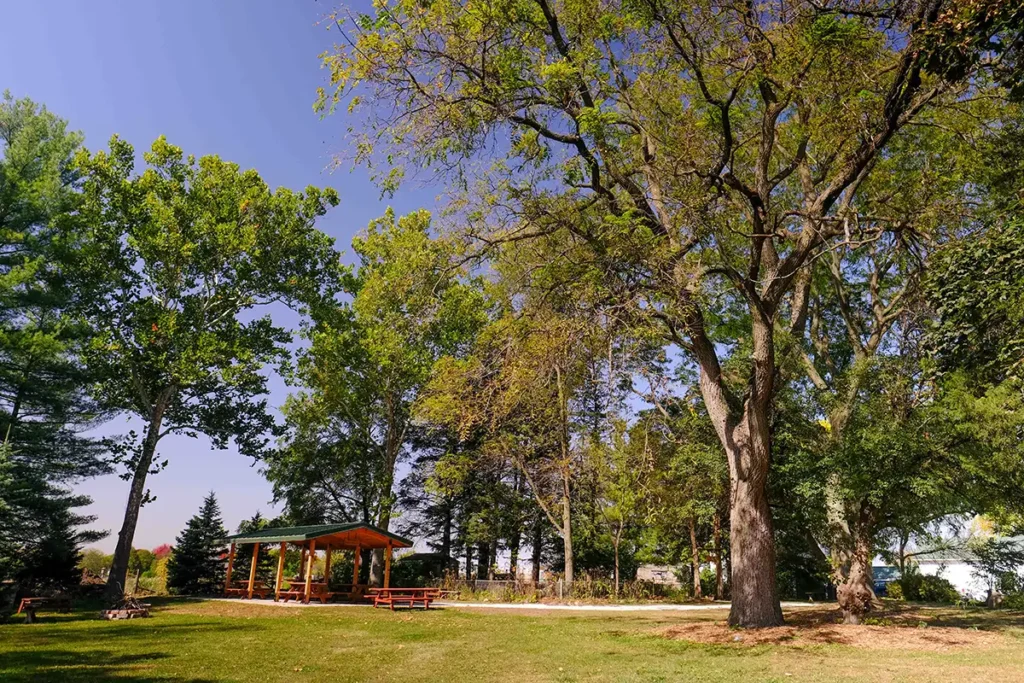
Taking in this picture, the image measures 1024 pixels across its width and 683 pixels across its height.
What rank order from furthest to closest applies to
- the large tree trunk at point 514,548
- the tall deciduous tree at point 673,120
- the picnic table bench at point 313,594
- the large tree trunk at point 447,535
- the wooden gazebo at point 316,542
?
the large tree trunk at point 447,535 < the large tree trunk at point 514,548 < the picnic table bench at point 313,594 < the wooden gazebo at point 316,542 < the tall deciduous tree at point 673,120

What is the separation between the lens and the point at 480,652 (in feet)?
30.6

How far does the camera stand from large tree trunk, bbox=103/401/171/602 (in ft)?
68.4

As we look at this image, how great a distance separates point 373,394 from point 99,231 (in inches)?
523

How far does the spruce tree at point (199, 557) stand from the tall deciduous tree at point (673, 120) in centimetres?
2467

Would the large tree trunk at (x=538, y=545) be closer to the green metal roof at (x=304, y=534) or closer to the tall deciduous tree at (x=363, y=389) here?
the tall deciduous tree at (x=363, y=389)

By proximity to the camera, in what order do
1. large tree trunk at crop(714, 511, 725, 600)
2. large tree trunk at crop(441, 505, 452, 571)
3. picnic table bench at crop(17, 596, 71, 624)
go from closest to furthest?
1. picnic table bench at crop(17, 596, 71, 624)
2. large tree trunk at crop(714, 511, 725, 600)
3. large tree trunk at crop(441, 505, 452, 571)

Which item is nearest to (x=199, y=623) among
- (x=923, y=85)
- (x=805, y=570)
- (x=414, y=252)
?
(x=414, y=252)

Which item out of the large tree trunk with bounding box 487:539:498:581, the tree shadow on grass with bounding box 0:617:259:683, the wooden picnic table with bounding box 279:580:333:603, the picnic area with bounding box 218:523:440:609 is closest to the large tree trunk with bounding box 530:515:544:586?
the large tree trunk with bounding box 487:539:498:581

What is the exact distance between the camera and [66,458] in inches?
890

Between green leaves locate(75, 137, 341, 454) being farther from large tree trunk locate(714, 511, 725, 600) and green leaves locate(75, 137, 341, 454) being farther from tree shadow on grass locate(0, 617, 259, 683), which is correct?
large tree trunk locate(714, 511, 725, 600)

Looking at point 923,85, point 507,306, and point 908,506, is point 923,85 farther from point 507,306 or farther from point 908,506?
point 908,506

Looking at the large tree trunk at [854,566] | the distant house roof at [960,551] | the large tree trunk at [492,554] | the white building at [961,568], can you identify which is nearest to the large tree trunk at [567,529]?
the large tree trunk at [492,554]

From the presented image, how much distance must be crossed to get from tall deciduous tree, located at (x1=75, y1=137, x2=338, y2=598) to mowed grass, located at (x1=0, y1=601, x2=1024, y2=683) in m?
10.7

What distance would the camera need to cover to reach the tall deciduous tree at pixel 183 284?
888 inches
